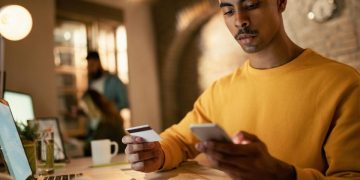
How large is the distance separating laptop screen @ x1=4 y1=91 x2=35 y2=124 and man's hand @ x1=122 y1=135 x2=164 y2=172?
0.85m

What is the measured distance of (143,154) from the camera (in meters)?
1.04

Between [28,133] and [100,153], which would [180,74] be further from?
[28,133]

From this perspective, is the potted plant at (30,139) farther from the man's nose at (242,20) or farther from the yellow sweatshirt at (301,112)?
the man's nose at (242,20)

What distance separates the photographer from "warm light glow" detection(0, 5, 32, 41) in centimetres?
143

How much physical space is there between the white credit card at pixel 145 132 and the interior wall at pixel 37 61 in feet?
5.54

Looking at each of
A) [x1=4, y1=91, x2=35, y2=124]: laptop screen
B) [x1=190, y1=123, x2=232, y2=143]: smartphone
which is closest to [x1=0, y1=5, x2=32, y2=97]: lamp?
[x1=4, y1=91, x2=35, y2=124]: laptop screen

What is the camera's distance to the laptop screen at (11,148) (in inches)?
33.6

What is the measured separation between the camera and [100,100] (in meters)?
2.62

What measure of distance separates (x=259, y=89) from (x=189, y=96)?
262cm

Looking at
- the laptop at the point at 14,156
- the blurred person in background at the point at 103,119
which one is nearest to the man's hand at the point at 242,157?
the laptop at the point at 14,156

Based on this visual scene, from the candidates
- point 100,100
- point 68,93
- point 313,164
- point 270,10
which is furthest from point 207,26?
point 313,164

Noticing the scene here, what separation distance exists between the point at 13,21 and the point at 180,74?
243 cm

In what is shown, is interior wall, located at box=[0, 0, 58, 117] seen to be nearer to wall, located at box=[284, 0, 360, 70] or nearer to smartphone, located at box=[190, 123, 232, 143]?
wall, located at box=[284, 0, 360, 70]

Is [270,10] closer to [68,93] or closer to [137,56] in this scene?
[137,56]
